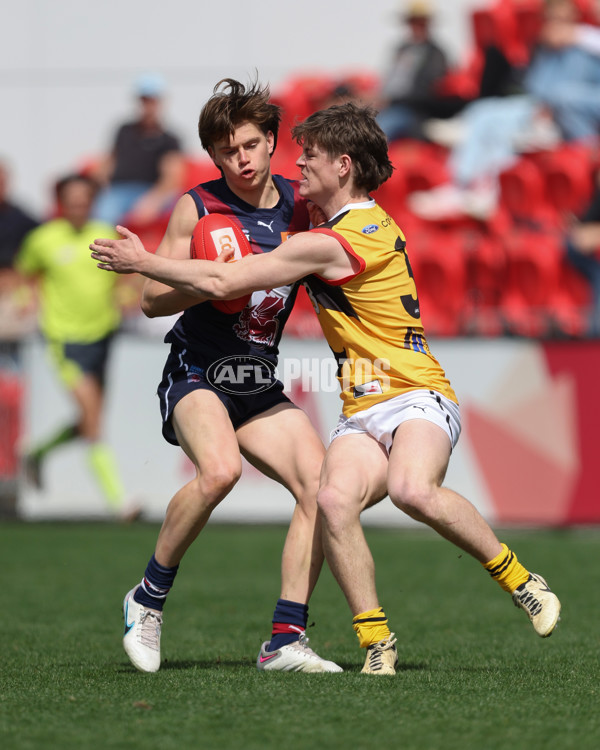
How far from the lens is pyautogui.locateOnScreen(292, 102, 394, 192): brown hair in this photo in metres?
4.59

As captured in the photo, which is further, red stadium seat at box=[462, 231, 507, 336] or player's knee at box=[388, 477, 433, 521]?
red stadium seat at box=[462, 231, 507, 336]

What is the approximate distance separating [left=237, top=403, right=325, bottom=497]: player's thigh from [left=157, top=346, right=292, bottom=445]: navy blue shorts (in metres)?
0.05

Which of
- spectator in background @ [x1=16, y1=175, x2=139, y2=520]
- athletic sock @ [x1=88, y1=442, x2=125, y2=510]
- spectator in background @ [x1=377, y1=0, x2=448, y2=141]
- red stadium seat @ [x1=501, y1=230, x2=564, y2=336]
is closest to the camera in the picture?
athletic sock @ [x1=88, y1=442, x2=125, y2=510]

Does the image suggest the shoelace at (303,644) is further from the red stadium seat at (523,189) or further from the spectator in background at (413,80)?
the spectator in background at (413,80)

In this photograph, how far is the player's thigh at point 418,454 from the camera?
4391mm

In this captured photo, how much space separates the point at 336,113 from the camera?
15.3ft

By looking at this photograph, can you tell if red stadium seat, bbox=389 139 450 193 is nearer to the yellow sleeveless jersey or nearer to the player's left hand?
the yellow sleeveless jersey

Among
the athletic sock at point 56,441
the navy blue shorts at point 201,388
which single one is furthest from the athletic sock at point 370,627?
the athletic sock at point 56,441

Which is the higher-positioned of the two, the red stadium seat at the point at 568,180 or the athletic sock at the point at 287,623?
the athletic sock at the point at 287,623

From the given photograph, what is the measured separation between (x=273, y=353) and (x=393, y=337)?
59 centimetres

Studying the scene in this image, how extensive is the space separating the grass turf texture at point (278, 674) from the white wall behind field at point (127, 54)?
1048cm

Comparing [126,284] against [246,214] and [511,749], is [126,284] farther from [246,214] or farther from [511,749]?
[511,749]

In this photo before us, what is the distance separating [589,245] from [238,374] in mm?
9005

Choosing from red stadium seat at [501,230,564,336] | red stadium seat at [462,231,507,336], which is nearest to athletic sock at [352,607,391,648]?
red stadium seat at [462,231,507,336]
